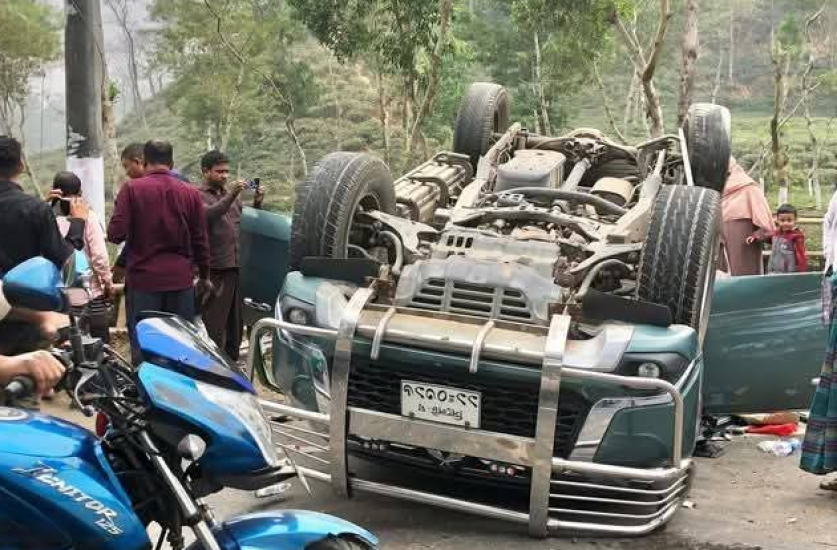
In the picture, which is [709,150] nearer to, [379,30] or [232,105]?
[379,30]

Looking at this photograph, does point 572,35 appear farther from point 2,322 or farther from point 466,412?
point 2,322

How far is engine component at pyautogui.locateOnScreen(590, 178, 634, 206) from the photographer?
650 cm

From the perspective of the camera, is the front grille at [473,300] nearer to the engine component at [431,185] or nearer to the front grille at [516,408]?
the front grille at [516,408]

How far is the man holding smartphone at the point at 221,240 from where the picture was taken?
7.01 metres

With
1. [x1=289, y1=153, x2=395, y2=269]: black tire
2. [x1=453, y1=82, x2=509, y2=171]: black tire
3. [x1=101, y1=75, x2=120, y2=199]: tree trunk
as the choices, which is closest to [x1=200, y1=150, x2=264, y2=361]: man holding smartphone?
[x1=289, y1=153, x2=395, y2=269]: black tire

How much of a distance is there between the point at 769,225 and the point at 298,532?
754 cm

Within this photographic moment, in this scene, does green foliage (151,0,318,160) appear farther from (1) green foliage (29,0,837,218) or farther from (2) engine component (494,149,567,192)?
(2) engine component (494,149,567,192)

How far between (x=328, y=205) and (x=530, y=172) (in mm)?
1546

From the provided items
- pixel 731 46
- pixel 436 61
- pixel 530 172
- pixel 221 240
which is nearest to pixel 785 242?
pixel 530 172

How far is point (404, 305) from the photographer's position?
16.3 feet

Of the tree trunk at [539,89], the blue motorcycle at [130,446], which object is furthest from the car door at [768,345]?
the tree trunk at [539,89]

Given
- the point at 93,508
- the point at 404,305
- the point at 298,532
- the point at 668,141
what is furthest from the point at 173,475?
the point at 668,141

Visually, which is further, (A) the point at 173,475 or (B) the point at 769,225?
(B) the point at 769,225

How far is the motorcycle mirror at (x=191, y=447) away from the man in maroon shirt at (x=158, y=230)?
3548 mm
